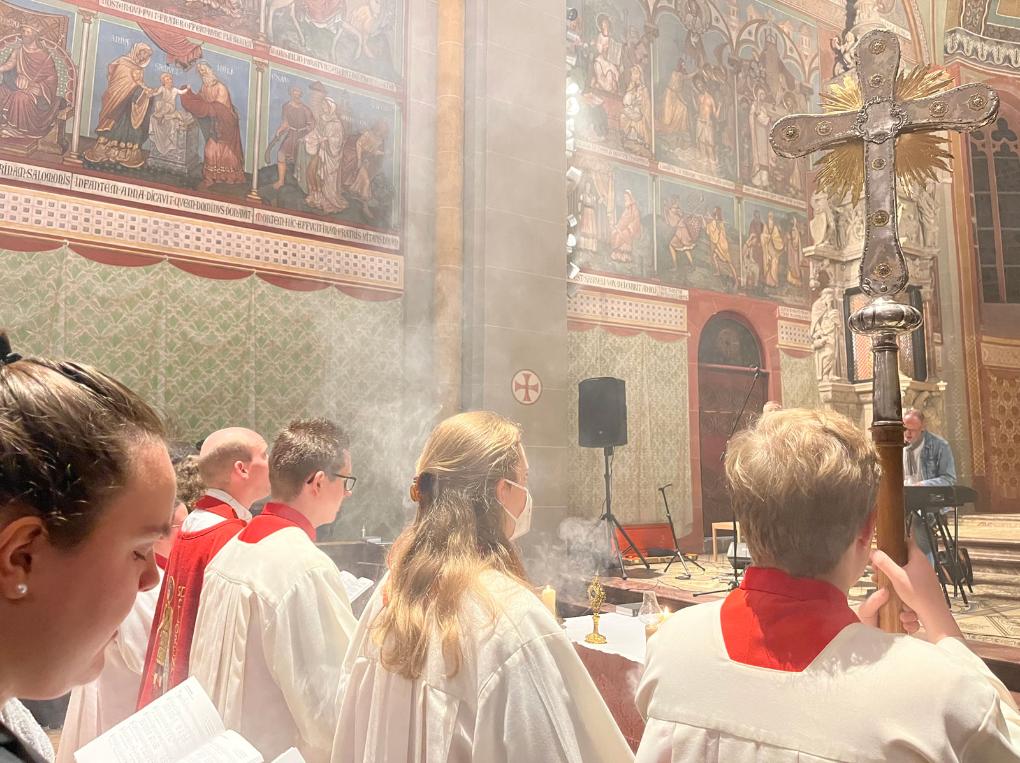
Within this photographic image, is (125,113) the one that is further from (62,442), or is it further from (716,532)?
→ (716,532)

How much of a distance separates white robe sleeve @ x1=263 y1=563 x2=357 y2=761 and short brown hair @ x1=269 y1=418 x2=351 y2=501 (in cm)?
41

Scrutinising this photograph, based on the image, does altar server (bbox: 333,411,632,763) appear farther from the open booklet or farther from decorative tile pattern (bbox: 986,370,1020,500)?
decorative tile pattern (bbox: 986,370,1020,500)

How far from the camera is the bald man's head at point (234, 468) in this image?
296 cm

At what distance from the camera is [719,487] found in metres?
11.5

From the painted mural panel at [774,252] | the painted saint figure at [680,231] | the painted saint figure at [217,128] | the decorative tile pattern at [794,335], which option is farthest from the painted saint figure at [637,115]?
the painted saint figure at [217,128]

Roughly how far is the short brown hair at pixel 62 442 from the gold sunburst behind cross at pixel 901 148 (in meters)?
2.11

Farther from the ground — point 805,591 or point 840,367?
point 840,367

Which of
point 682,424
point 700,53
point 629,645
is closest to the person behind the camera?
point 629,645

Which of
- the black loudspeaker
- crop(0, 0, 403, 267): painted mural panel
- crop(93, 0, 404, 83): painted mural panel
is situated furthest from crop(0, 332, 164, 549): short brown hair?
crop(93, 0, 404, 83): painted mural panel

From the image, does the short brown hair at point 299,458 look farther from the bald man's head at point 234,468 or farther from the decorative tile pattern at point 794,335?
the decorative tile pattern at point 794,335

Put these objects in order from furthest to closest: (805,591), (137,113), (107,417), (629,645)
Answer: (137,113) → (629,645) → (805,591) → (107,417)

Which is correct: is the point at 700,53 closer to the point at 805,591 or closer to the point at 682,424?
the point at 682,424

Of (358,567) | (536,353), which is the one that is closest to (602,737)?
(358,567)

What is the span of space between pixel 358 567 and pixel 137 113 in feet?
15.8
